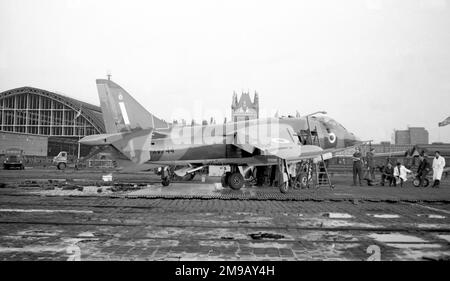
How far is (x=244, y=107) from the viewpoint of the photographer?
147875 mm

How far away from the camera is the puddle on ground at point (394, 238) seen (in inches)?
229

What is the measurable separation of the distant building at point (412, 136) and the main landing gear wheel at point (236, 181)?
320 ft

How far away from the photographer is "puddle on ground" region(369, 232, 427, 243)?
5805 mm

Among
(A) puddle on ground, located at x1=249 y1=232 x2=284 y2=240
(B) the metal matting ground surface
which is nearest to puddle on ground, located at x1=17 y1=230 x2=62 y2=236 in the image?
(B) the metal matting ground surface

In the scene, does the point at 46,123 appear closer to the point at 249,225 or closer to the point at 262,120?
the point at 262,120

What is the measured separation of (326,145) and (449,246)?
486 inches

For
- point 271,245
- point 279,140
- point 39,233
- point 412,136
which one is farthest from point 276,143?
point 412,136

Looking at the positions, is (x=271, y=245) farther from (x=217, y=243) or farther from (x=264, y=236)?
(x=217, y=243)

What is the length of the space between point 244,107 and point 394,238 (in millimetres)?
142826

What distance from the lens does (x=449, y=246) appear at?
18.0ft

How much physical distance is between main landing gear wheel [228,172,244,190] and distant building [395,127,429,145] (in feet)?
320

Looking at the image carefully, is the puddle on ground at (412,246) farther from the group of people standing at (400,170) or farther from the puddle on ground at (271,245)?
the group of people standing at (400,170)

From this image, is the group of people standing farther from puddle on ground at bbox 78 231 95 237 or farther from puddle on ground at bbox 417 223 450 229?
puddle on ground at bbox 78 231 95 237

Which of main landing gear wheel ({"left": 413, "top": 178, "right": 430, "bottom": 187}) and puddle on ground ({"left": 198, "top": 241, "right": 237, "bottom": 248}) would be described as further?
main landing gear wheel ({"left": 413, "top": 178, "right": 430, "bottom": 187})
